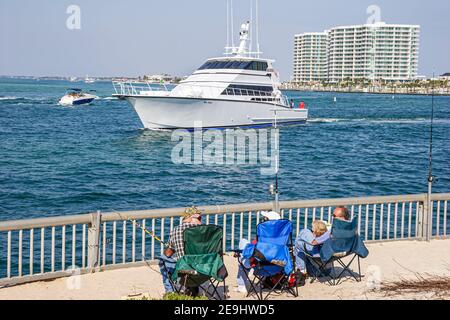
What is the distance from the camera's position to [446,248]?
996 centimetres

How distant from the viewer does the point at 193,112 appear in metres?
44.5

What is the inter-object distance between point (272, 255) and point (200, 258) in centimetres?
85

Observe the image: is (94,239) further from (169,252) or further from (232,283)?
(232,283)

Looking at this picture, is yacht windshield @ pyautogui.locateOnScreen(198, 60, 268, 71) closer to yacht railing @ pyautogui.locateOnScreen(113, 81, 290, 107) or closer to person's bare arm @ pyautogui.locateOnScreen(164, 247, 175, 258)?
yacht railing @ pyautogui.locateOnScreen(113, 81, 290, 107)

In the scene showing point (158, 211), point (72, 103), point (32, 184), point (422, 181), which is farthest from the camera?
point (72, 103)

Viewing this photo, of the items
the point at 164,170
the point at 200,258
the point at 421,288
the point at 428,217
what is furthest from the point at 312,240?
the point at 164,170

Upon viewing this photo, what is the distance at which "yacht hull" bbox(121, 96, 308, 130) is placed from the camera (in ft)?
144

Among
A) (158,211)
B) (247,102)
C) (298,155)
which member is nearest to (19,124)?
(247,102)

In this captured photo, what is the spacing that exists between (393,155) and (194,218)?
35.2 m

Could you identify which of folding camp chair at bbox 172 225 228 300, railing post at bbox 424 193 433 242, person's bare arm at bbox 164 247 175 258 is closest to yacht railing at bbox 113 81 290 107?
railing post at bbox 424 193 433 242

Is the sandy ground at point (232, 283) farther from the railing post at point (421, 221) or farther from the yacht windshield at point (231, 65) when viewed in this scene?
the yacht windshield at point (231, 65)

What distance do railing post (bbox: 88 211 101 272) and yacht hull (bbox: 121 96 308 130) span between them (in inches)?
1397

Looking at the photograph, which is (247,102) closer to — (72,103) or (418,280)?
(418,280)

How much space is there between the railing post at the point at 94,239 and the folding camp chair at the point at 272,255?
1.91m
